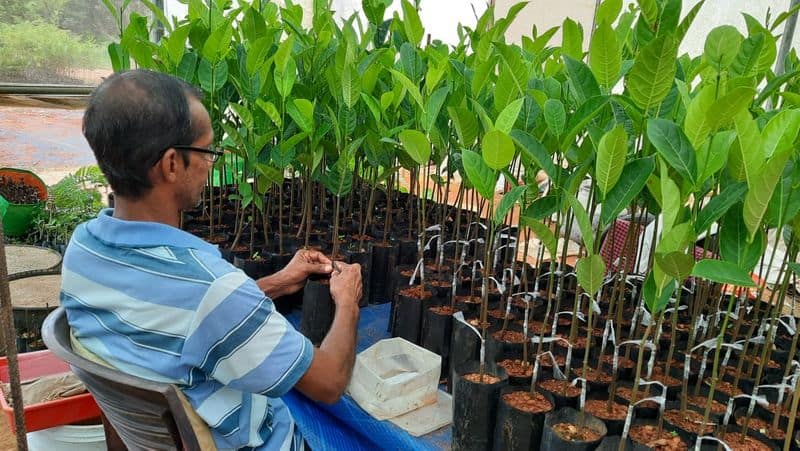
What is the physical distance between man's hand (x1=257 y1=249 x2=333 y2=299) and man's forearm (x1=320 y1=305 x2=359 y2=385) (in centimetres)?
36

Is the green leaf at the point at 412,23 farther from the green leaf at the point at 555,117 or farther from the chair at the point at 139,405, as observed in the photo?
the chair at the point at 139,405

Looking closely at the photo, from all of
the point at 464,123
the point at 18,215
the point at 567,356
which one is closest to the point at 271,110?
the point at 464,123

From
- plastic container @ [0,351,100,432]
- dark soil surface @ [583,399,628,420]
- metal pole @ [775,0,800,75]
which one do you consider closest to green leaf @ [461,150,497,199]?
dark soil surface @ [583,399,628,420]

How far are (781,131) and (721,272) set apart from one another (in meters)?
0.30

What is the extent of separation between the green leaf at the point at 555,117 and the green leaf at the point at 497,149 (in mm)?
105

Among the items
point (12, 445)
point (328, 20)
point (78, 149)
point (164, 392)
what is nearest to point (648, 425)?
point (164, 392)

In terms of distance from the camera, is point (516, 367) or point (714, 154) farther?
point (516, 367)

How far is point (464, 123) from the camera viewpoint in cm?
136

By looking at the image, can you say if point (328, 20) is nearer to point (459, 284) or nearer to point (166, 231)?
point (459, 284)

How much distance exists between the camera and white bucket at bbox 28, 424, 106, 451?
1568 millimetres

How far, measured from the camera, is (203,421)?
0.92m

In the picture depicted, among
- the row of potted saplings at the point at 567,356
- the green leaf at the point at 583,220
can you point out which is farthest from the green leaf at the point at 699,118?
the row of potted saplings at the point at 567,356

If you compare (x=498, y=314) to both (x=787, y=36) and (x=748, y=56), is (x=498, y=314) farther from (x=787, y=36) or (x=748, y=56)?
(x=787, y=36)

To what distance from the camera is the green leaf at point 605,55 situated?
110cm
